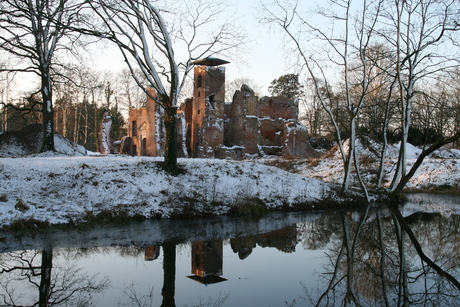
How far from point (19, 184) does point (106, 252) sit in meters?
4.91

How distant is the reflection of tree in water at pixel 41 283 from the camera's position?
550cm

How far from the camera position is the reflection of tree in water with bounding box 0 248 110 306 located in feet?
18.0

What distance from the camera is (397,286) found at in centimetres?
616

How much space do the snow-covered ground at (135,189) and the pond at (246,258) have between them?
3.16 ft

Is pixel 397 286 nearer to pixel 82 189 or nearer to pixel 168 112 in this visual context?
pixel 82 189

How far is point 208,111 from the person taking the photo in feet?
131

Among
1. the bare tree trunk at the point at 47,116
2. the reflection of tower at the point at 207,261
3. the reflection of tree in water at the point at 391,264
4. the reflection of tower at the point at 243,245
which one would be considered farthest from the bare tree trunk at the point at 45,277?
the bare tree trunk at the point at 47,116

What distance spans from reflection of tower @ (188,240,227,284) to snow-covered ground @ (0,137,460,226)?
10.7 feet

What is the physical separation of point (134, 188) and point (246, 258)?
5.62 m

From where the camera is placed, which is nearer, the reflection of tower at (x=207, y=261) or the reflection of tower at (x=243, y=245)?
the reflection of tower at (x=207, y=261)

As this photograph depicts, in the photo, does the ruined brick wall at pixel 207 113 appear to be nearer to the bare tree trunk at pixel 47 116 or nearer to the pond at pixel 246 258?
the bare tree trunk at pixel 47 116

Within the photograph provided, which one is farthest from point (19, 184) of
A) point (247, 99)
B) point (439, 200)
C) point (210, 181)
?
point (247, 99)

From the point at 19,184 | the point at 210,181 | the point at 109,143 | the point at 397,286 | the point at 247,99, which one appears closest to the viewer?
the point at 397,286

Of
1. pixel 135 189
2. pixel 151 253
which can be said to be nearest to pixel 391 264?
pixel 151 253
